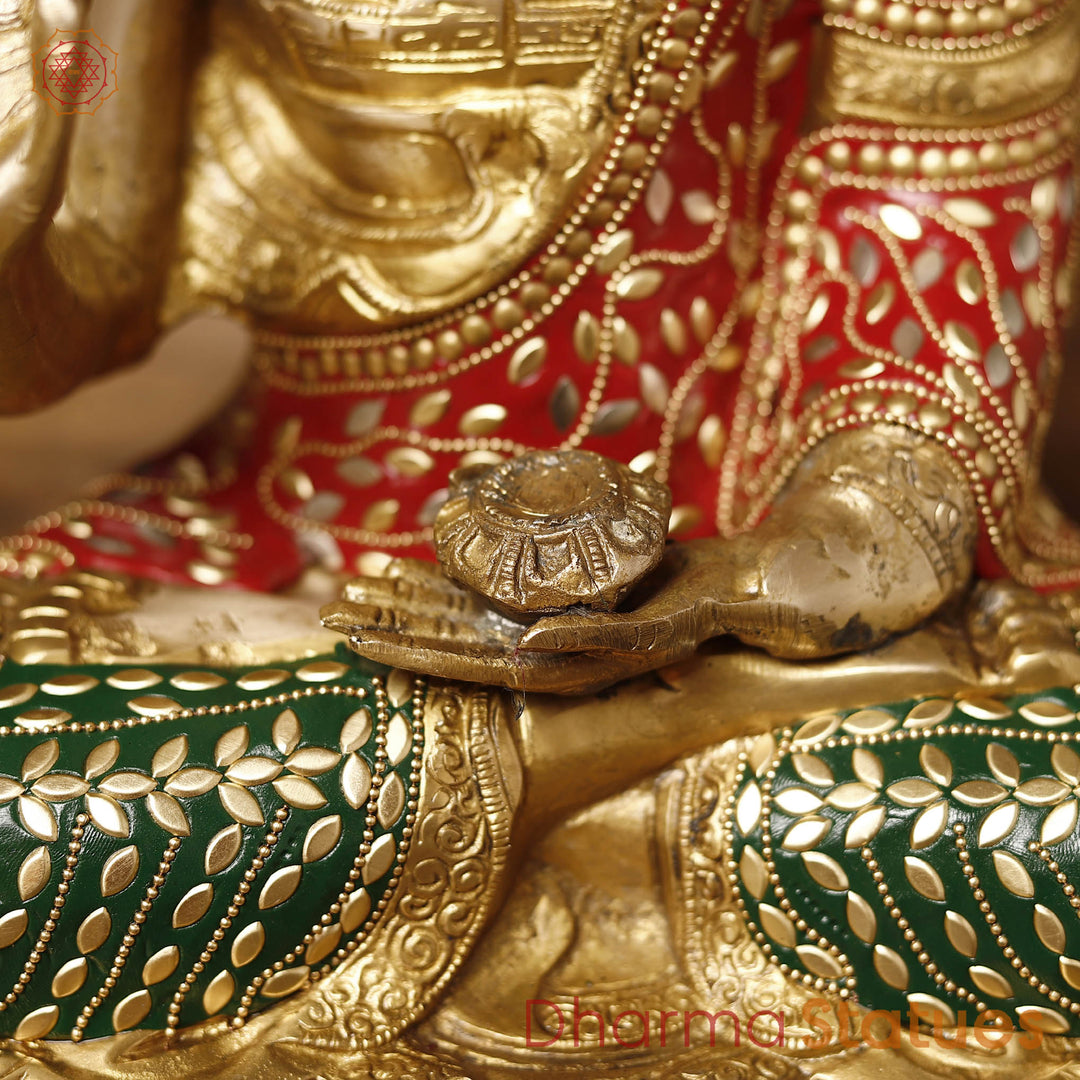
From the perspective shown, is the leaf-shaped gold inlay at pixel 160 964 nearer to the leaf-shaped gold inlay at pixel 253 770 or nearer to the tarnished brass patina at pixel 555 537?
the leaf-shaped gold inlay at pixel 253 770

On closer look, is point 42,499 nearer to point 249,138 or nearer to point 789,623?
point 249,138

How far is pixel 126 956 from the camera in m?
0.75

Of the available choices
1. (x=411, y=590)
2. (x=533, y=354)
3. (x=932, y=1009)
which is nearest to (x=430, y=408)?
(x=533, y=354)

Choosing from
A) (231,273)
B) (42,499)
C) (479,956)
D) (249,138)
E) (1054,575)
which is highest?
(249,138)

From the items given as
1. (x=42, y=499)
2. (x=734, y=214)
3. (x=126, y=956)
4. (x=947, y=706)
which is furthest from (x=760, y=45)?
(x=42, y=499)

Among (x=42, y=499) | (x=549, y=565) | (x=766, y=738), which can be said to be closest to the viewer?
(x=549, y=565)

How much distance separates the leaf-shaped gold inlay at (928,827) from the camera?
77 cm

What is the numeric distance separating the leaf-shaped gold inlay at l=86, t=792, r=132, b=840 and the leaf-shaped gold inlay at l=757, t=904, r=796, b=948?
391 mm

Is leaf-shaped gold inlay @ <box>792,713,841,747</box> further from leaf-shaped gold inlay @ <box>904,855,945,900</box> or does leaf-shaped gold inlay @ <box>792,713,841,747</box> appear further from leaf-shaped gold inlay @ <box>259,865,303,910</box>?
leaf-shaped gold inlay @ <box>259,865,303,910</box>

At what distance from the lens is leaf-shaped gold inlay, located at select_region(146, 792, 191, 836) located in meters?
0.74

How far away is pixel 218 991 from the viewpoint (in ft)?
2.53

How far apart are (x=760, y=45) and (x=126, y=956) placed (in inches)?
29.7

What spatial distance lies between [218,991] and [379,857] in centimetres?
13

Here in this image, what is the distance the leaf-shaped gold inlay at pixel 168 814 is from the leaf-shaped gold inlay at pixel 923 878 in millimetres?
430
